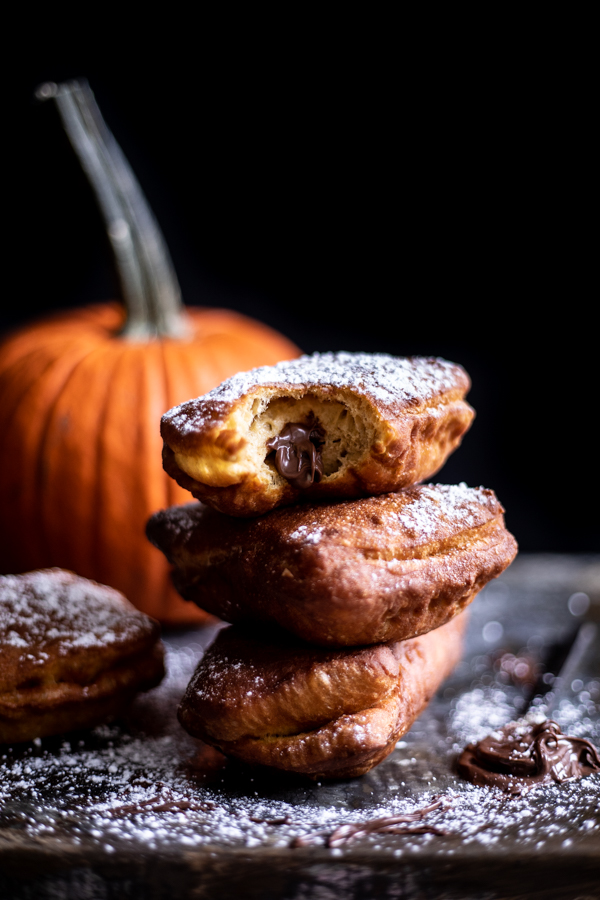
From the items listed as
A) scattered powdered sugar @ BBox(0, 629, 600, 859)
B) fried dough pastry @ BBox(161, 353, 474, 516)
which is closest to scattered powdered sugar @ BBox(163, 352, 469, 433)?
fried dough pastry @ BBox(161, 353, 474, 516)

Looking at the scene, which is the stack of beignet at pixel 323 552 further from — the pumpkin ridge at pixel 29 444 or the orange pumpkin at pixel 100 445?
the pumpkin ridge at pixel 29 444

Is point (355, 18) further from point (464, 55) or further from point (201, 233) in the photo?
point (201, 233)

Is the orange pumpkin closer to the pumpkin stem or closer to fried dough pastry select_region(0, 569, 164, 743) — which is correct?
the pumpkin stem

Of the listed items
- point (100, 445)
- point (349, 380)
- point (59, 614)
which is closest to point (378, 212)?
point (100, 445)

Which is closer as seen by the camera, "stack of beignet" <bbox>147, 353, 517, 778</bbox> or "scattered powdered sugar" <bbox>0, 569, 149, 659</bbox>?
"stack of beignet" <bbox>147, 353, 517, 778</bbox>

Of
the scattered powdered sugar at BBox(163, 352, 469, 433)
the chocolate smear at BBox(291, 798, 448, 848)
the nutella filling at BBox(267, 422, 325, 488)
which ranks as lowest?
the chocolate smear at BBox(291, 798, 448, 848)

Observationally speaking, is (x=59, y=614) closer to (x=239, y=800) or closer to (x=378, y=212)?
(x=239, y=800)

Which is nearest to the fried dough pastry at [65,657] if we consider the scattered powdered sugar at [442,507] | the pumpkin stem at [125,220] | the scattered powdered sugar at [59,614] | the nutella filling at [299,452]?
the scattered powdered sugar at [59,614]

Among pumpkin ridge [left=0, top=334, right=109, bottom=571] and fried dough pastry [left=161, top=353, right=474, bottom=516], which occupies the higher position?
fried dough pastry [left=161, top=353, right=474, bottom=516]
